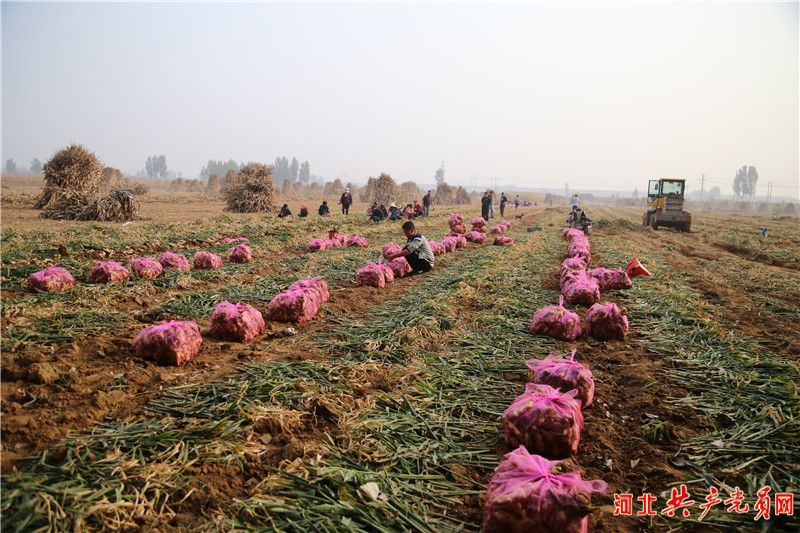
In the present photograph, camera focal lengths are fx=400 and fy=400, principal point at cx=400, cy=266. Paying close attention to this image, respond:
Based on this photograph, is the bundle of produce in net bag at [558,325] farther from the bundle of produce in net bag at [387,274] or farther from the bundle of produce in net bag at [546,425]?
the bundle of produce in net bag at [387,274]

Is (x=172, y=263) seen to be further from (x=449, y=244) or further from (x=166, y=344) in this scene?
(x=449, y=244)

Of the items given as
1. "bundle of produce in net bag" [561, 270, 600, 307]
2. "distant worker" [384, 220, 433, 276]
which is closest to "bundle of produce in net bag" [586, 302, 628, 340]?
"bundle of produce in net bag" [561, 270, 600, 307]

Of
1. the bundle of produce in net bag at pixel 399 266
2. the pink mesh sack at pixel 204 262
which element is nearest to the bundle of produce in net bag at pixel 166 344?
the pink mesh sack at pixel 204 262

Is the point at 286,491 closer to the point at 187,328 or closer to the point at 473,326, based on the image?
the point at 187,328

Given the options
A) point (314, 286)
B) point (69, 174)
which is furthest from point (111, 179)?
point (314, 286)

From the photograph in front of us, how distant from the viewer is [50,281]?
5.74m

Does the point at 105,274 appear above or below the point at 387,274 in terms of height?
above

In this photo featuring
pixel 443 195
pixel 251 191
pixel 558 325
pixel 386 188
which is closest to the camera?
pixel 558 325

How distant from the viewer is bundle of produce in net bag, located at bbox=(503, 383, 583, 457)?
2682 millimetres

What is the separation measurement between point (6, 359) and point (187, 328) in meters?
1.41

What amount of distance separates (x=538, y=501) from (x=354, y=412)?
1.54 meters

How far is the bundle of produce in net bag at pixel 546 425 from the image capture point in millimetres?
2682

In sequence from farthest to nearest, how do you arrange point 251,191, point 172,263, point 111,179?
1. point 111,179
2. point 251,191
3. point 172,263

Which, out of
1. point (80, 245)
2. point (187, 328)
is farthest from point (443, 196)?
point (187, 328)
